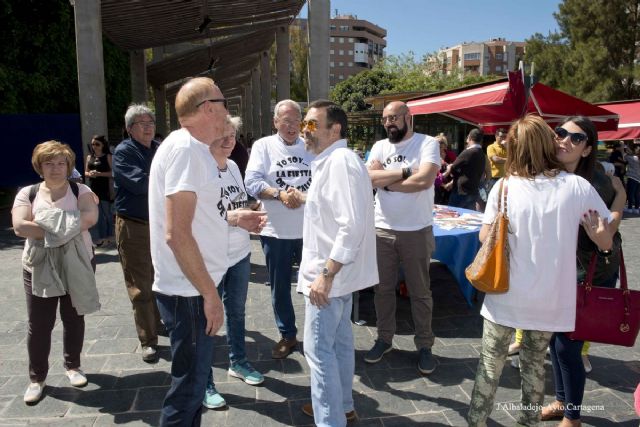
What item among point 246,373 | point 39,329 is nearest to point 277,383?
point 246,373

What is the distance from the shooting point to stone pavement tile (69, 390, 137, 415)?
10.3ft

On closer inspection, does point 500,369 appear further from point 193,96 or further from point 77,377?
point 77,377

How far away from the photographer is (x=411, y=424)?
9.76ft

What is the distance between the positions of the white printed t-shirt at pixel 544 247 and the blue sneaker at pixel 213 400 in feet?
5.94

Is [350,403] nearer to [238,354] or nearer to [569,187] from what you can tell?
[238,354]

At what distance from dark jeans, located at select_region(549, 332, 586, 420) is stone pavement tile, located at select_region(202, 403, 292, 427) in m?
1.63

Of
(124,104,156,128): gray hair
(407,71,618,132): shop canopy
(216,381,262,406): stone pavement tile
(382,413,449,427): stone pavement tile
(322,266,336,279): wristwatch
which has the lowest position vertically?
(382,413,449,427): stone pavement tile

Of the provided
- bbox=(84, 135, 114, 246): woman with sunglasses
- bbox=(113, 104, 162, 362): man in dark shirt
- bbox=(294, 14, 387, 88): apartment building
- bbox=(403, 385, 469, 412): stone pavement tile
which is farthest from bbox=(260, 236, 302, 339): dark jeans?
bbox=(294, 14, 387, 88): apartment building

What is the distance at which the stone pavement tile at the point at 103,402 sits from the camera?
3.15 metres

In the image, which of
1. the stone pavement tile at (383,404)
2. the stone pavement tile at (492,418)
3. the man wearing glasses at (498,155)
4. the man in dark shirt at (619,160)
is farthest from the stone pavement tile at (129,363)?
the man in dark shirt at (619,160)

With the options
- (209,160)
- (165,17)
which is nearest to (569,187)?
(209,160)

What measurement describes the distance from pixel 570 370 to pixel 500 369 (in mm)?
536

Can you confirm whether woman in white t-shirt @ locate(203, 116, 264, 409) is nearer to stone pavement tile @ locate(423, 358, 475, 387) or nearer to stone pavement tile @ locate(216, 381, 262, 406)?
stone pavement tile @ locate(216, 381, 262, 406)

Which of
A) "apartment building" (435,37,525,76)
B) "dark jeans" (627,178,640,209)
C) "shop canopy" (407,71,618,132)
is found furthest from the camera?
"apartment building" (435,37,525,76)
